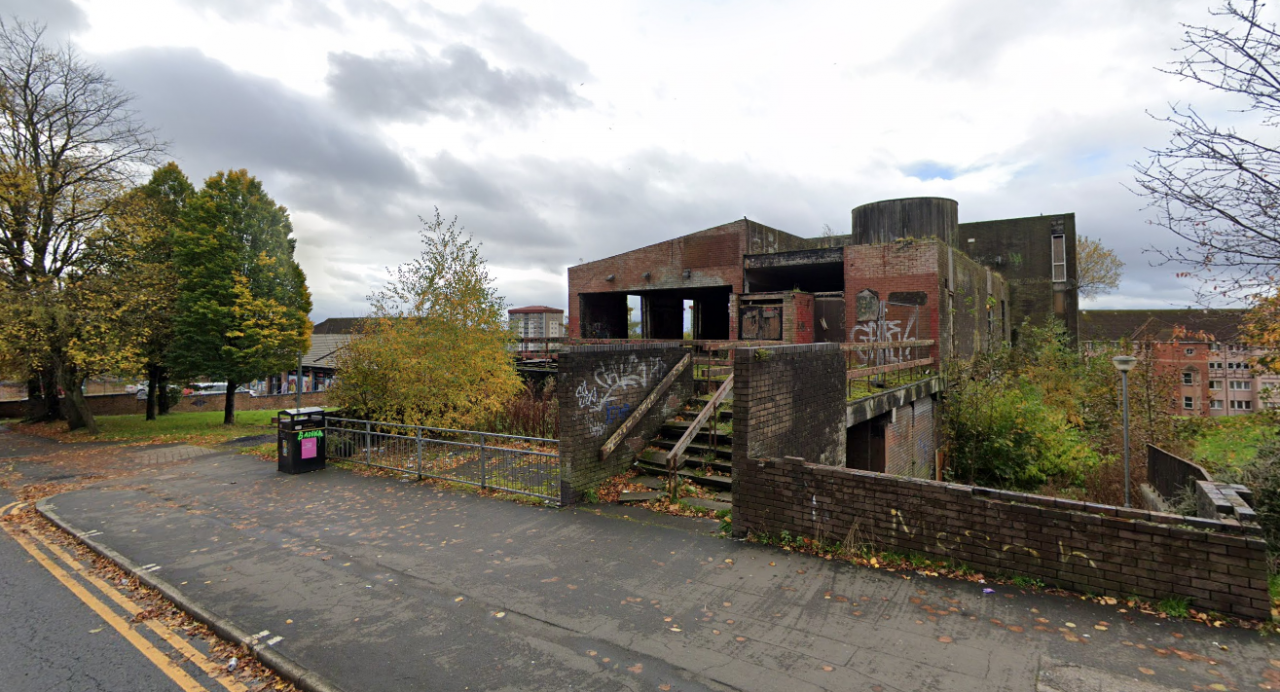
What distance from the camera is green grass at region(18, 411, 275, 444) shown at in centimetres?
1772

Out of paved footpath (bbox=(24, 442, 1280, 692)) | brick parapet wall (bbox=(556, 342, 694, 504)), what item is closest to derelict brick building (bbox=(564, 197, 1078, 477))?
brick parapet wall (bbox=(556, 342, 694, 504))

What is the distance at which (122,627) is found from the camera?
4875 mm

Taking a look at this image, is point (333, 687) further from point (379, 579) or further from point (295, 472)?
point (295, 472)

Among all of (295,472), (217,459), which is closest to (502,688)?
(295,472)

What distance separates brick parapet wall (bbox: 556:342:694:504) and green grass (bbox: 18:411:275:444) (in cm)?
1455

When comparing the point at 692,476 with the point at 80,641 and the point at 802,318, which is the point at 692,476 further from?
the point at 802,318

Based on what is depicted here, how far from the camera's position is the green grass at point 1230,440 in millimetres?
8219

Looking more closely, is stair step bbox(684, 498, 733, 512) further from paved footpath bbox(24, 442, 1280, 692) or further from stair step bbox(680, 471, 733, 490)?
paved footpath bbox(24, 442, 1280, 692)

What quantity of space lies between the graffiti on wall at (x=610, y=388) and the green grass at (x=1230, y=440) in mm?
8122

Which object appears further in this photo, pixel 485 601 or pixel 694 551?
pixel 694 551

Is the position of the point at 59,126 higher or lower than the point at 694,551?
higher

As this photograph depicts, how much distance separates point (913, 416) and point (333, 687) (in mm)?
12479

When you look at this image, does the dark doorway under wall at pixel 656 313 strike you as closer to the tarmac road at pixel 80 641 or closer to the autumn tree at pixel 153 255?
the autumn tree at pixel 153 255

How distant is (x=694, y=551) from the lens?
6.21 meters
